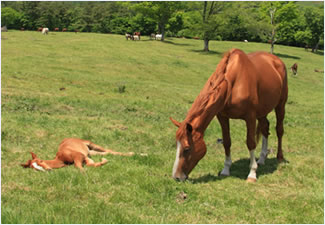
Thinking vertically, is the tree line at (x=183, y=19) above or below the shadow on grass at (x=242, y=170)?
above

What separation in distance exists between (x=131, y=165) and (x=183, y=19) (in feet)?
235

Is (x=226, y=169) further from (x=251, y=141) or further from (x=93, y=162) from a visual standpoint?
(x=93, y=162)

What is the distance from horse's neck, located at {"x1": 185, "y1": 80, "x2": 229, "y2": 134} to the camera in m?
6.58

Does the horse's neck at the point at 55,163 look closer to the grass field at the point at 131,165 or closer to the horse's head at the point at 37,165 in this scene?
the horse's head at the point at 37,165

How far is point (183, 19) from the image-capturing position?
75062 millimetres

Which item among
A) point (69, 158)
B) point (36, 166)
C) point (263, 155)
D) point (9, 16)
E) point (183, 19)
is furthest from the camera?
point (183, 19)

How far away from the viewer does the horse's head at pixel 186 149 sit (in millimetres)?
6488

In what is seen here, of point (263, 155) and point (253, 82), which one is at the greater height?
point (253, 82)

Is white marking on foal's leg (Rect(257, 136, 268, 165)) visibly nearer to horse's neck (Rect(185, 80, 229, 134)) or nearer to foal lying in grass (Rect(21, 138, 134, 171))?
horse's neck (Rect(185, 80, 229, 134))

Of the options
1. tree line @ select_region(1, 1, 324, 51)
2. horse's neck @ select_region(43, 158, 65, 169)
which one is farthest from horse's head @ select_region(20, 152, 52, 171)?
tree line @ select_region(1, 1, 324, 51)

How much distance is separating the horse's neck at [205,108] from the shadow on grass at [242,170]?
1.27m

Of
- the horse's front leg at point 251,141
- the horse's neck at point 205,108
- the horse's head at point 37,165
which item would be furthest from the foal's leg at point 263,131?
the horse's head at point 37,165

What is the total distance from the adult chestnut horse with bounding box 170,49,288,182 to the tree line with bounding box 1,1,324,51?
44.4 m

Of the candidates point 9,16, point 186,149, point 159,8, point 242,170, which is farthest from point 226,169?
point 9,16
